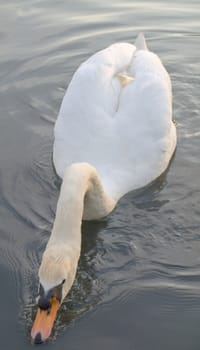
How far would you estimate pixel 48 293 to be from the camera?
5.16m

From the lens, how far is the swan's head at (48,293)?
16.9ft

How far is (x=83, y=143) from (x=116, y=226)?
3.38 feet

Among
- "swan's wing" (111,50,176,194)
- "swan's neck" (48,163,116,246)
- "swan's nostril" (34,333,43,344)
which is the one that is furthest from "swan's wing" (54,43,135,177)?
"swan's nostril" (34,333,43,344)

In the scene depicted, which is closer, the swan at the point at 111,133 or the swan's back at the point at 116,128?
the swan at the point at 111,133

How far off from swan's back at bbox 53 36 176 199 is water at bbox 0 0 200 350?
10.9 inches

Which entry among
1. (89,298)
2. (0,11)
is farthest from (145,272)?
(0,11)

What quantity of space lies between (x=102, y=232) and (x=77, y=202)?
933 millimetres

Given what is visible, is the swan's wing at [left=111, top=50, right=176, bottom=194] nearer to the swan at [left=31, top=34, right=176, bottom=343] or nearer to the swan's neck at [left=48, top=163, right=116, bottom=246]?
the swan at [left=31, top=34, right=176, bottom=343]

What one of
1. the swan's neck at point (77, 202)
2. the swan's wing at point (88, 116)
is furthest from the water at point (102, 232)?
the swan's wing at point (88, 116)

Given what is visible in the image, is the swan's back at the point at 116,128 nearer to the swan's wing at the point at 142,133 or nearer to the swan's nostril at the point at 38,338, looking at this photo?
the swan's wing at the point at 142,133

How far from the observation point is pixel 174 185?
760 cm

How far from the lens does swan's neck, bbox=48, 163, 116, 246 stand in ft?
18.7

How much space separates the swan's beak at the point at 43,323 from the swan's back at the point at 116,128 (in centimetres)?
213

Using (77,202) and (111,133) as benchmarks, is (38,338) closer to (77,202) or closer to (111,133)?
(77,202)
